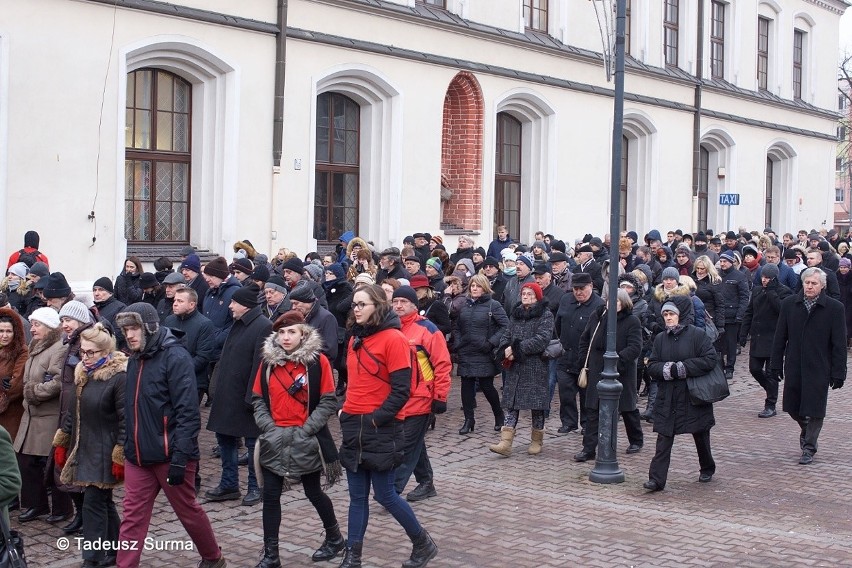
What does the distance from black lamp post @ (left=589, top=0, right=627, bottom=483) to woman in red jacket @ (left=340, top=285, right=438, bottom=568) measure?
297cm

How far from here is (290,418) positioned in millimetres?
7391

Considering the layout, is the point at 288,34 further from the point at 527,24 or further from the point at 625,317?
the point at 625,317

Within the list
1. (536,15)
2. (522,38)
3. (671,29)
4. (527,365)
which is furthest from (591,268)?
(671,29)

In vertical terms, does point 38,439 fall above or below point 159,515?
above

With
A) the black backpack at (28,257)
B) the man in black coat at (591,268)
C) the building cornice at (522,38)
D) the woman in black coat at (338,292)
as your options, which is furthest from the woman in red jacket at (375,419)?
the building cornice at (522,38)

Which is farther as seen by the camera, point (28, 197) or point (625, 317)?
point (28, 197)

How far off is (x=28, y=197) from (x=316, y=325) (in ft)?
23.0

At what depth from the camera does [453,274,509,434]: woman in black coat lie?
1168cm

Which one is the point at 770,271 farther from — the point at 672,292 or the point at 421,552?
the point at 421,552

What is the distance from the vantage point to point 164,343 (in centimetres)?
726

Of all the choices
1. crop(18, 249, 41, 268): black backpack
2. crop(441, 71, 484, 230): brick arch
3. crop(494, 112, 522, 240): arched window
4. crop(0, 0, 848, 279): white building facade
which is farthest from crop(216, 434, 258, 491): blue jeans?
crop(494, 112, 522, 240): arched window

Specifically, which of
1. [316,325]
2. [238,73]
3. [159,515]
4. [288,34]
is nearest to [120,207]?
[238,73]

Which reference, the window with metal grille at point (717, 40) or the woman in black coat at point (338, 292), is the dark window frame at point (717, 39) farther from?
the woman in black coat at point (338, 292)

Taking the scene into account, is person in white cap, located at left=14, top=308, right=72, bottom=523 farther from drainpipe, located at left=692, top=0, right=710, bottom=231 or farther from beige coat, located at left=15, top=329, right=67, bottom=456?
drainpipe, located at left=692, top=0, right=710, bottom=231
